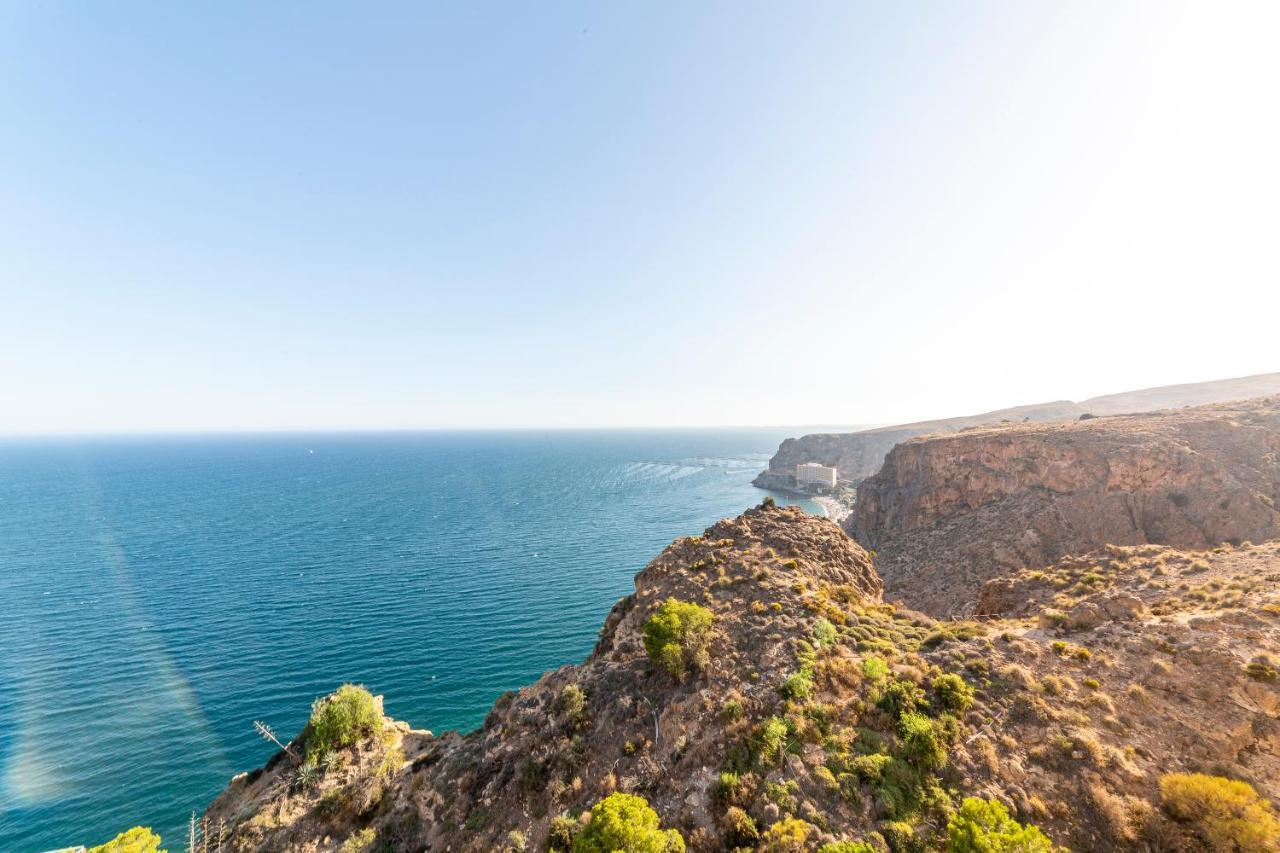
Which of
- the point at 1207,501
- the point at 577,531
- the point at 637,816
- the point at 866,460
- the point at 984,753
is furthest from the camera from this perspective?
the point at 866,460

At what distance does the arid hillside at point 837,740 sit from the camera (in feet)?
47.6

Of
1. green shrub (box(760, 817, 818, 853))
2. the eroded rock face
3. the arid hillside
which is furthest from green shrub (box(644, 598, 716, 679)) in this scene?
green shrub (box(760, 817, 818, 853))

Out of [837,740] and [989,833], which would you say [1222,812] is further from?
[837,740]

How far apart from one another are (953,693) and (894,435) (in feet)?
603

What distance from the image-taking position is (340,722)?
2580 centimetres

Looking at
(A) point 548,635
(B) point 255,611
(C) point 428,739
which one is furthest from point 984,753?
(B) point 255,611

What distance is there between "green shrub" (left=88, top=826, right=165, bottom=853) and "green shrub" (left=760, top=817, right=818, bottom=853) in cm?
2127

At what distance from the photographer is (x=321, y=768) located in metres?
24.7

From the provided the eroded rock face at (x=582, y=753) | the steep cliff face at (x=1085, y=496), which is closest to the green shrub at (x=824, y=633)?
the eroded rock face at (x=582, y=753)

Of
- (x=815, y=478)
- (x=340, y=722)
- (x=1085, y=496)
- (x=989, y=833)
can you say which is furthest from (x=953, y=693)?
(x=815, y=478)

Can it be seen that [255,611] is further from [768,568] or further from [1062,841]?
[1062,841]

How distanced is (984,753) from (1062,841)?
272cm

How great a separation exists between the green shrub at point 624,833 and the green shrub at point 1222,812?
610 inches

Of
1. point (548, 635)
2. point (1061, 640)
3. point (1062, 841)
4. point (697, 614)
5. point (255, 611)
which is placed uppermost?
point (697, 614)
